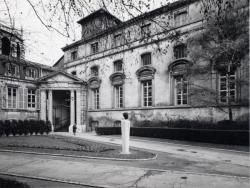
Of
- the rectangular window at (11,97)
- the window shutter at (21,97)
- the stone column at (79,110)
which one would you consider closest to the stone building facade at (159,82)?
the stone column at (79,110)

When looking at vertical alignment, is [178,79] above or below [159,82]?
above

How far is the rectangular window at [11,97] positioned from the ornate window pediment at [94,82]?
27.1 feet

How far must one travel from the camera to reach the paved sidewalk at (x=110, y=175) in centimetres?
652

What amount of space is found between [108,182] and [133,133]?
14.3 m

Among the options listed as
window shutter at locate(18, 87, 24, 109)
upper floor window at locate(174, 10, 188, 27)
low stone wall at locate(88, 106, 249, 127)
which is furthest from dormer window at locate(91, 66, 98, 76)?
upper floor window at locate(174, 10, 188, 27)

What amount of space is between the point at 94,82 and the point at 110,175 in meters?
22.0

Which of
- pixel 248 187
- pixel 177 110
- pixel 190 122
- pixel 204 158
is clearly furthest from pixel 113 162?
pixel 177 110

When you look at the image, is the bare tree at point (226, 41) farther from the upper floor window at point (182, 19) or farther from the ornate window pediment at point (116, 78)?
the ornate window pediment at point (116, 78)

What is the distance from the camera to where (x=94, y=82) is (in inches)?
1134

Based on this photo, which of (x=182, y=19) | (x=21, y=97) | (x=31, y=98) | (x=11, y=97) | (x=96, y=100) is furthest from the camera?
(x=96, y=100)

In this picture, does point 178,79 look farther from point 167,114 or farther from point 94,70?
point 94,70

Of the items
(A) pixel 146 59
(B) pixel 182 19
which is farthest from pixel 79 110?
(B) pixel 182 19

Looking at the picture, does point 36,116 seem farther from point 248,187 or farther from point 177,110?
point 248,187

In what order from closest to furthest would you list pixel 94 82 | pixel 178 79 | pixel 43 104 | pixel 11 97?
pixel 178 79, pixel 11 97, pixel 43 104, pixel 94 82
